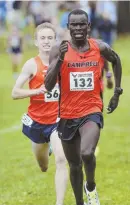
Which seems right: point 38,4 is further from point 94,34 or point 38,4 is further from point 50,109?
point 50,109

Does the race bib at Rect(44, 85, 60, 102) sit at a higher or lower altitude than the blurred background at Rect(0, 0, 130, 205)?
higher

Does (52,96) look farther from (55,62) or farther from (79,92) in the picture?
(55,62)

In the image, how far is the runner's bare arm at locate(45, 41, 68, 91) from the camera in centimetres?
751

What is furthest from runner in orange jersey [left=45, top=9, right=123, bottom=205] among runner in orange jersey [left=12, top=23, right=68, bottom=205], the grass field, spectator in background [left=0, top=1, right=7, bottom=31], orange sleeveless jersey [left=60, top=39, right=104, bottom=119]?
spectator in background [left=0, top=1, right=7, bottom=31]

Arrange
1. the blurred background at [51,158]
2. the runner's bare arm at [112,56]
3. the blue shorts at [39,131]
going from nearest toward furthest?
the runner's bare arm at [112,56] → the blue shorts at [39,131] → the blurred background at [51,158]

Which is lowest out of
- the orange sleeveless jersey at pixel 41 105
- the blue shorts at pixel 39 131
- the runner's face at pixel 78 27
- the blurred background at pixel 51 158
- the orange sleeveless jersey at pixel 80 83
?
the blurred background at pixel 51 158

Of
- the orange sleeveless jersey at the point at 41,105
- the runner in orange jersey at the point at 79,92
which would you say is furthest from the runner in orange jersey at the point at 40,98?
the runner in orange jersey at the point at 79,92

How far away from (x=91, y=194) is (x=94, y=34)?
24.9 metres

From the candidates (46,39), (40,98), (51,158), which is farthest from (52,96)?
(51,158)

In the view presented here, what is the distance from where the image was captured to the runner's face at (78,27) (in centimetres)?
770

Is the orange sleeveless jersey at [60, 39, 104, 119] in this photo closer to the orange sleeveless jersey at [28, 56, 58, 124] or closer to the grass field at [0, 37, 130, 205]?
the orange sleeveless jersey at [28, 56, 58, 124]

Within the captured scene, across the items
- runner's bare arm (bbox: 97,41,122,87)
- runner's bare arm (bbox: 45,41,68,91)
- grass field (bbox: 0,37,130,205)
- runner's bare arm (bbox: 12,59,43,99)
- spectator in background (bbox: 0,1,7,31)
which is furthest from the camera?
spectator in background (bbox: 0,1,7,31)

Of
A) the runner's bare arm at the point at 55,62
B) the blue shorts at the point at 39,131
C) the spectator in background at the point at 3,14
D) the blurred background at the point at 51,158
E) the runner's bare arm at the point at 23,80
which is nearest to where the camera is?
the runner's bare arm at the point at 55,62

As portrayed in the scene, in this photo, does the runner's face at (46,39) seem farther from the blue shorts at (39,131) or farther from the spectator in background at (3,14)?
the spectator in background at (3,14)
